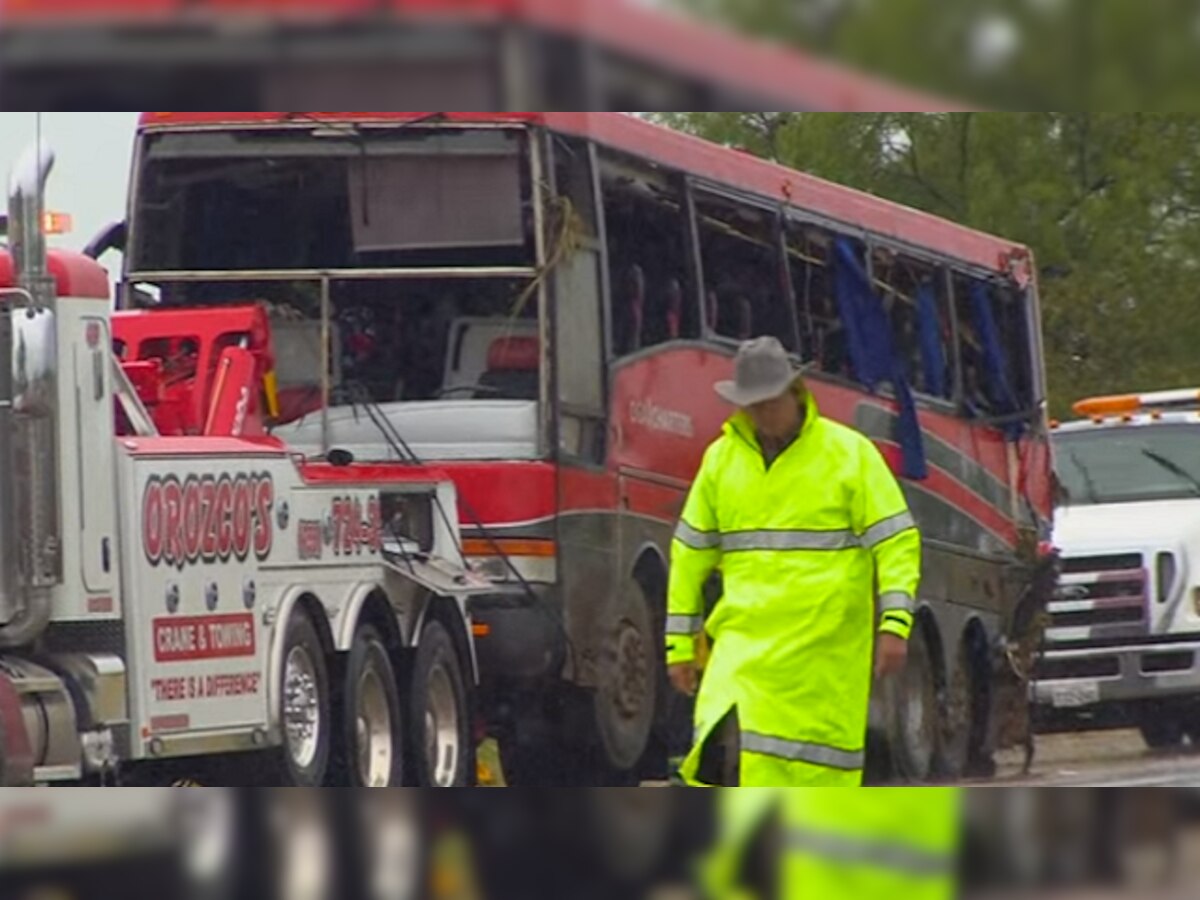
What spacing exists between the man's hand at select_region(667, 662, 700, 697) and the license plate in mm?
1689

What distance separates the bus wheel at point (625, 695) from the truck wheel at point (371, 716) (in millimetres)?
594

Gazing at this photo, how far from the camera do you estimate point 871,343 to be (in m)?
11.1

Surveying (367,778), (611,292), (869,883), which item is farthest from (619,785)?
(869,883)

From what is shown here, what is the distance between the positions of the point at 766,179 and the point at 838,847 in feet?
7.98

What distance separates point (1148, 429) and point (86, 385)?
3092mm

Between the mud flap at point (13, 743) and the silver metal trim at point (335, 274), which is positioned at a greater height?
the silver metal trim at point (335, 274)

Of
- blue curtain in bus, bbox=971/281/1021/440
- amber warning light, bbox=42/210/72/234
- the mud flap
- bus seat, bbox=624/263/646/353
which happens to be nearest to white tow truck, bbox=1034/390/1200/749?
blue curtain in bus, bbox=971/281/1021/440

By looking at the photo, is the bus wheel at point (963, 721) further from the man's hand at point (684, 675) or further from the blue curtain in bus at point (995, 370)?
the man's hand at point (684, 675)

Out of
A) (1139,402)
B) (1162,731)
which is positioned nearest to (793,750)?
(1139,402)

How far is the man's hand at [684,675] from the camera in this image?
33.6 feet

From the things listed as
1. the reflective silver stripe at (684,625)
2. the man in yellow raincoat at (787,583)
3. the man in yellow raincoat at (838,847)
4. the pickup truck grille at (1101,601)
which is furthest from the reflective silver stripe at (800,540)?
the pickup truck grille at (1101,601)

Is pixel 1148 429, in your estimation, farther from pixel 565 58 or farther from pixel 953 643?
pixel 565 58

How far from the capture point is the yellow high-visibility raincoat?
1007cm

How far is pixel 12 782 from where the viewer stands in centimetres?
1010
